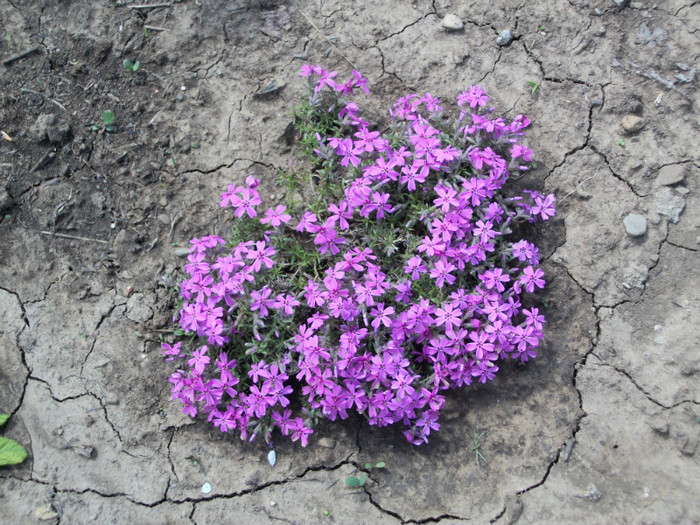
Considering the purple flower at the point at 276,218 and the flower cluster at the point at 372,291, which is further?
the purple flower at the point at 276,218

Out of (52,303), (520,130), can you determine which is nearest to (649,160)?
(520,130)

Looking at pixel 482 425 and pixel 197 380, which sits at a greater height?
pixel 197 380

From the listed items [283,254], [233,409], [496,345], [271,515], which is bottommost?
[271,515]

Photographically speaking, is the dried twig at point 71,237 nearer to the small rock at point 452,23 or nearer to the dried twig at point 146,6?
the dried twig at point 146,6

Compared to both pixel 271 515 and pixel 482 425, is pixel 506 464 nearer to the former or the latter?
pixel 482 425

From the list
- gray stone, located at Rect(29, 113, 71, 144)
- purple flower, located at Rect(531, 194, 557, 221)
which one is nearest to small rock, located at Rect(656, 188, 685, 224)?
purple flower, located at Rect(531, 194, 557, 221)

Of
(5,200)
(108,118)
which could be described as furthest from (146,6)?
(5,200)

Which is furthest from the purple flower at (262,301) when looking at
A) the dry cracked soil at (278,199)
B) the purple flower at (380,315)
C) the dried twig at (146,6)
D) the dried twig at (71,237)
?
the dried twig at (146,6)
